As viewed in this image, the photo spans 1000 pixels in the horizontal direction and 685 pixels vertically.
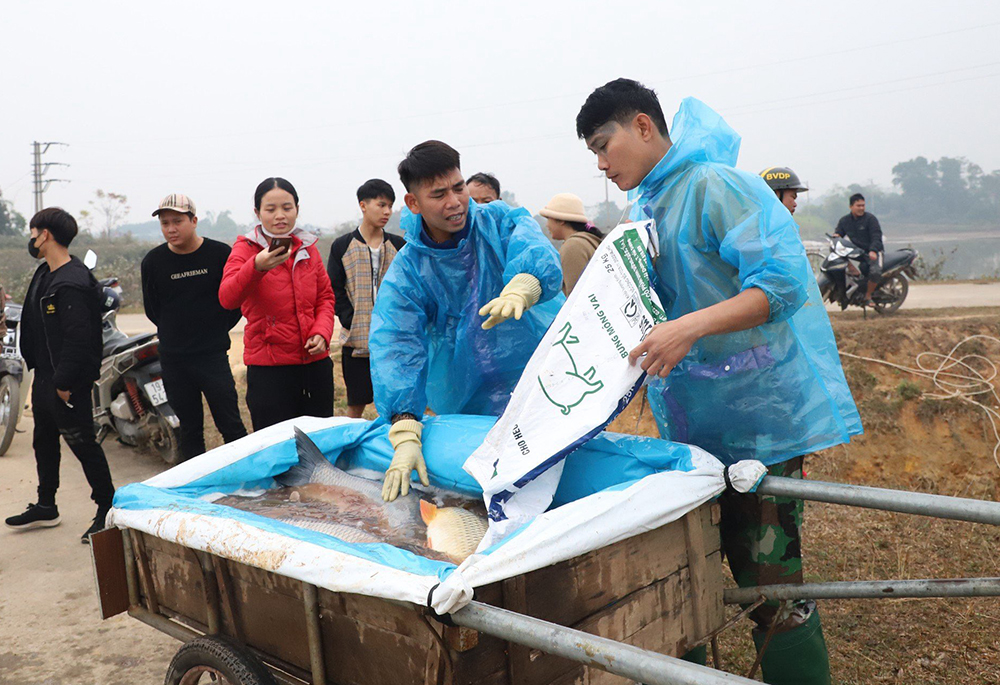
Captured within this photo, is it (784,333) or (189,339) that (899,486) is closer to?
(784,333)

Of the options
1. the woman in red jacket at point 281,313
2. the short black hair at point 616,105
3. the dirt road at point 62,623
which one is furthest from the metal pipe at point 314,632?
the woman in red jacket at point 281,313

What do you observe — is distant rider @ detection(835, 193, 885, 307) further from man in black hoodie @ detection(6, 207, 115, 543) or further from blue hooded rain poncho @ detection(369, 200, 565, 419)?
man in black hoodie @ detection(6, 207, 115, 543)

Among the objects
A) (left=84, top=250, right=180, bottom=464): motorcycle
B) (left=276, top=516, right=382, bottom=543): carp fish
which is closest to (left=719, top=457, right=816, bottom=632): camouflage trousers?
(left=276, top=516, right=382, bottom=543): carp fish

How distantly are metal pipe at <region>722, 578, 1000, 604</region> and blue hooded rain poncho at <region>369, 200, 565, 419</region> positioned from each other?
108cm

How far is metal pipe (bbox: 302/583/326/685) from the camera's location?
1.77 metres

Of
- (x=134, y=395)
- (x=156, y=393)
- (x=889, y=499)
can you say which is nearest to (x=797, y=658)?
(x=889, y=499)

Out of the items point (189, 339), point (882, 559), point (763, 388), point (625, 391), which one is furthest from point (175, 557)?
point (882, 559)

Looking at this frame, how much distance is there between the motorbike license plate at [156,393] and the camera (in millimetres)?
5301

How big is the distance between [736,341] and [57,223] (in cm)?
375

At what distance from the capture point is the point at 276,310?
13.2 ft

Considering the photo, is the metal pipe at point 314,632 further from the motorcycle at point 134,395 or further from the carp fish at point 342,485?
the motorcycle at point 134,395

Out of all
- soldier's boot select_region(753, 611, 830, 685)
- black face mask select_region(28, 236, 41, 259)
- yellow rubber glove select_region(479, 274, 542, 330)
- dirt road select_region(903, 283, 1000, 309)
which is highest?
black face mask select_region(28, 236, 41, 259)

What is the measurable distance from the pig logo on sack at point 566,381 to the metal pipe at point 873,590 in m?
0.66

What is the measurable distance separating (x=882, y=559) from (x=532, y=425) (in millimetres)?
2643
